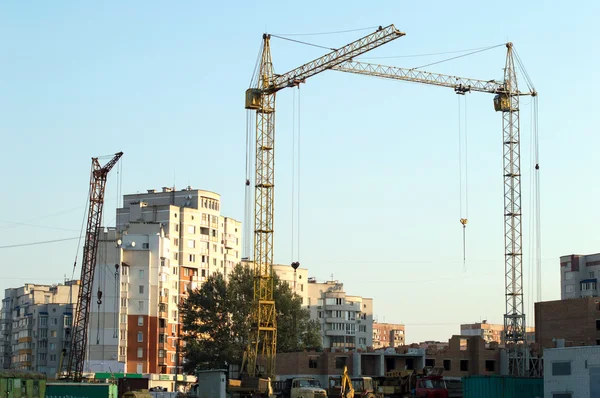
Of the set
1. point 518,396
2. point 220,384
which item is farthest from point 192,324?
point 518,396

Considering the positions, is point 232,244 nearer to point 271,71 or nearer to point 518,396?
point 271,71

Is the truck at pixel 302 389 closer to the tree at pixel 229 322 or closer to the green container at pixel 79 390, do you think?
the green container at pixel 79 390

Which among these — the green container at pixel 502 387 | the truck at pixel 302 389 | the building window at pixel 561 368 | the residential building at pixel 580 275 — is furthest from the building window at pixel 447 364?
the residential building at pixel 580 275

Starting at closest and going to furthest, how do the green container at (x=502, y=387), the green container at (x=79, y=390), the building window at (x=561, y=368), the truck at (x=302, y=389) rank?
the building window at (x=561, y=368) → the green container at (x=79, y=390) → the truck at (x=302, y=389) → the green container at (x=502, y=387)

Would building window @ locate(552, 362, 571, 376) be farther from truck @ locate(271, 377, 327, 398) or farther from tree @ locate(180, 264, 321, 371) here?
tree @ locate(180, 264, 321, 371)

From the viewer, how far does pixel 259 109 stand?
392 feet

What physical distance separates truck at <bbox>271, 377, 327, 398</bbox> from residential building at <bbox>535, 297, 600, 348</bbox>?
39097 mm

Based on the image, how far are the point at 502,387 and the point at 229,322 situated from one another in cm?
6210

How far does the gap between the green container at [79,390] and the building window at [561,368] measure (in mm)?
31917

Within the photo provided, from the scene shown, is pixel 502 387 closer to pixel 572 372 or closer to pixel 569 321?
pixel 572 372

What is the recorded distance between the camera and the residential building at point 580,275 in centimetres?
19262

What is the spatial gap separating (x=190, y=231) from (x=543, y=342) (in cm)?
8250

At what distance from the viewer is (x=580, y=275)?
19700 cm

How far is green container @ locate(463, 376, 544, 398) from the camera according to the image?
8138 centimetres
